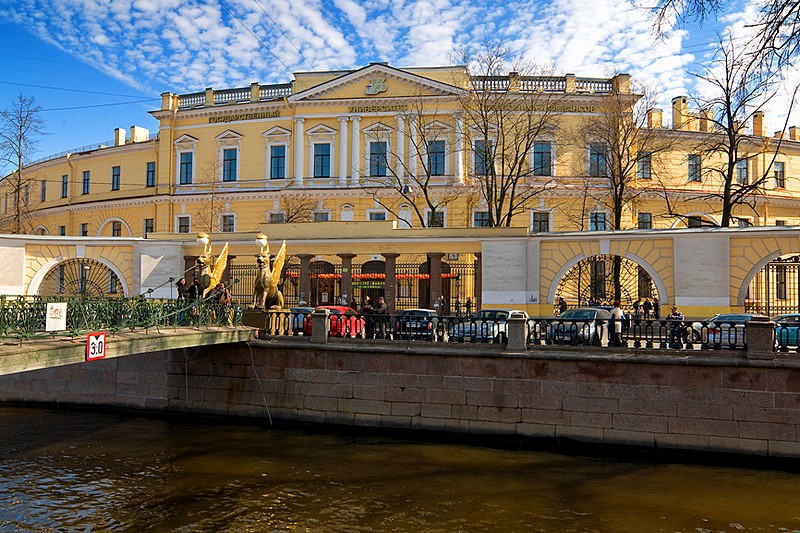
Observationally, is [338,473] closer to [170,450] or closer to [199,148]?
[170,450]

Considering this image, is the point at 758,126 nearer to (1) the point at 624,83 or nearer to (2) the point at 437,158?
(1) the point at 624,83

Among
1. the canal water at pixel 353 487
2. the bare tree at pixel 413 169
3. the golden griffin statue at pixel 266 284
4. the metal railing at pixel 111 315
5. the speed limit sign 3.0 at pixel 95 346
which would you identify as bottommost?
the canal water at pixel 353 487

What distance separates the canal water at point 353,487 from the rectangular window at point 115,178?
28276 mm

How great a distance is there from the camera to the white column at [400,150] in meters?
33.7

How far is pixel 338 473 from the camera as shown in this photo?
40.2 feet

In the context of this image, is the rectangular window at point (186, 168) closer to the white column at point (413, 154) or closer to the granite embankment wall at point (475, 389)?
the white column at point (413, 154)

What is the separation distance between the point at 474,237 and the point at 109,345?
570 inches

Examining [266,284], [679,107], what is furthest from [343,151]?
[679,107]

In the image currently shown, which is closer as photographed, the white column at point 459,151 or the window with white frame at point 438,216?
the white column at point 459,151

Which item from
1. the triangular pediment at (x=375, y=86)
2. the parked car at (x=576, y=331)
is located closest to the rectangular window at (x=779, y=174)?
the triangular pediment at (x=375, y=86)

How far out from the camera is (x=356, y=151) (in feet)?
113

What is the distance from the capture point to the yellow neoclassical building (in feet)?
104

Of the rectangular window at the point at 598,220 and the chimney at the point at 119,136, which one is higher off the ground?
the chimney at the point at 119,136

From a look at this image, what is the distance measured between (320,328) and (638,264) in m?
12.0
